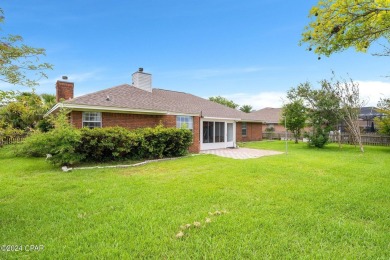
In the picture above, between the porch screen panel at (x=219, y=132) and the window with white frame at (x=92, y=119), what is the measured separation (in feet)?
30.8

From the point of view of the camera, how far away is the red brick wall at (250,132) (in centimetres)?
2331

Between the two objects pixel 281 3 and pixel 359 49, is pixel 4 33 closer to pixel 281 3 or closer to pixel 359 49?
pixel 359 49

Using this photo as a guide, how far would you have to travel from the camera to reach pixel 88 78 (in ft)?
55.6

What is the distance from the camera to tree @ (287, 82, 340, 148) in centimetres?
1700

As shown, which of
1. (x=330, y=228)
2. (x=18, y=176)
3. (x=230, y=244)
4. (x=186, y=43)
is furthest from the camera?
(x=186, y=43)

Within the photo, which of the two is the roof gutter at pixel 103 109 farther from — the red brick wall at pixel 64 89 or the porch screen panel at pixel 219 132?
the porch screen panel at pixel 219 132

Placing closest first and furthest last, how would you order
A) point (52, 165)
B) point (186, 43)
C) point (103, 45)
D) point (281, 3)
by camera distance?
point (52, 165) → point (281, 3) → point (103, 45) → point (186, 43)

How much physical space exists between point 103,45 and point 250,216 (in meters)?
14.8

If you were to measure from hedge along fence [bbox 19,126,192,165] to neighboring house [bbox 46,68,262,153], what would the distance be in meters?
1.81

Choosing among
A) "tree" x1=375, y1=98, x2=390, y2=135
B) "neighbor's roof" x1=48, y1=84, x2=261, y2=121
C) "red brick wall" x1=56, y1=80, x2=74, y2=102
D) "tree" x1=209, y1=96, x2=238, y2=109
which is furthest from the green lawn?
"tree" x1=209, y1=96, x2=238, y2=109

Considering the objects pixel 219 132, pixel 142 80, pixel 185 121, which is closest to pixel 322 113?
pixel 219 132

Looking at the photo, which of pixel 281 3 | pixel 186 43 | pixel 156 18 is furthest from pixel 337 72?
pixel 156 18

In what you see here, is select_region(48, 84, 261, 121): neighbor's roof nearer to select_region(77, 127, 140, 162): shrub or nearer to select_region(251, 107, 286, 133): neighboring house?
select_region(77, 127, 140, 162): shrub

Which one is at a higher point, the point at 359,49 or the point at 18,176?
the point at 359,49
